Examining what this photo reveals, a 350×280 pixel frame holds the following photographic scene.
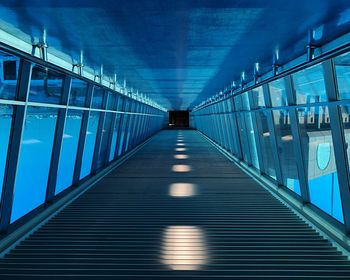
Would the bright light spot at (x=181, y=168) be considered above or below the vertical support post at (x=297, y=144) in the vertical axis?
below

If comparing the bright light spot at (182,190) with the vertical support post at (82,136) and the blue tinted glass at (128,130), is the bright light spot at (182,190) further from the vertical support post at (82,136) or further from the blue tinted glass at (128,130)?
the blue tinted glass at (128,130)

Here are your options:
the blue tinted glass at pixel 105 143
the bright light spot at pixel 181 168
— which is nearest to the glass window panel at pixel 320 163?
the bright light spot at pixel 181 168

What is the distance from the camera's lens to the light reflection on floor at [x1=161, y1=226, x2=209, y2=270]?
5.28 metres

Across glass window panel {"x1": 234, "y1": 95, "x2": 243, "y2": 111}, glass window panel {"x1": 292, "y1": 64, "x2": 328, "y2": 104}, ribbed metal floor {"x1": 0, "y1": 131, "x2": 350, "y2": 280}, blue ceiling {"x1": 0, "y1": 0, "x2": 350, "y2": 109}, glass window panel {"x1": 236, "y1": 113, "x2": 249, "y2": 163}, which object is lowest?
ribbed metal floor {"x1": 0, "y1": 131, "x2": 350, "y2": 280}

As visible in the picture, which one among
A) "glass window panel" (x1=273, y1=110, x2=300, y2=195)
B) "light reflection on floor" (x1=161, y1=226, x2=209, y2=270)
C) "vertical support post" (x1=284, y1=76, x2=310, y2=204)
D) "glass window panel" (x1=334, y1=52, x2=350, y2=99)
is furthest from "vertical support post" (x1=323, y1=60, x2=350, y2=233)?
"glass window panel" (x1=273, y1=110, x2=300, y2=195)

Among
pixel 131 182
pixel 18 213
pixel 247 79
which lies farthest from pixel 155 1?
pixel 18 213

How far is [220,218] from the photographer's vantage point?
764 cm

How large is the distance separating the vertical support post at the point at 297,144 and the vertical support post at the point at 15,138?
618 centimetres

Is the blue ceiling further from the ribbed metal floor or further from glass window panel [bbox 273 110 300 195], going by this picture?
glass window panel [bbox 273 110 300 195]

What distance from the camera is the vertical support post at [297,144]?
8273 millimetres

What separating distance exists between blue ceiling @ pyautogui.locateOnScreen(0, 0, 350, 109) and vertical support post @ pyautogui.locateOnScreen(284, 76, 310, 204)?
105cm

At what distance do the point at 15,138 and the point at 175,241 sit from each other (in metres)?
3.59

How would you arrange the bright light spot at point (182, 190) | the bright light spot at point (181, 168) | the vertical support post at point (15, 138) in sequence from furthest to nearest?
the bright light spot at point (181, 168) → the bright light spot at point (182, 190) → the vertical support post at point (15, 138)

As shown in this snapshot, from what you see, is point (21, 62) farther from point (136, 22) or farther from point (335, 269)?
point (335, 269)
